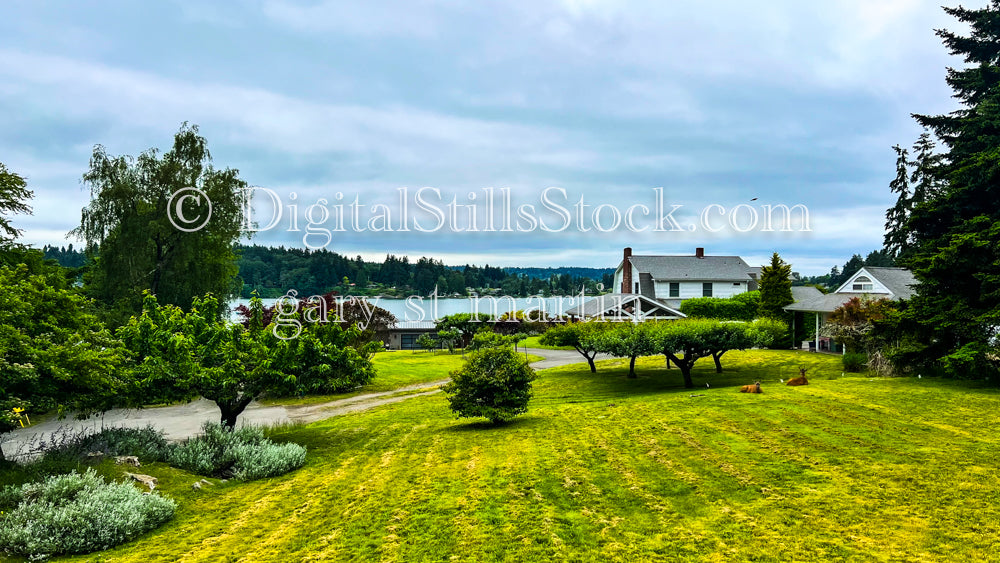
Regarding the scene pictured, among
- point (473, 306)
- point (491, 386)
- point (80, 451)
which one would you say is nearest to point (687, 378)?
point (491, 386)

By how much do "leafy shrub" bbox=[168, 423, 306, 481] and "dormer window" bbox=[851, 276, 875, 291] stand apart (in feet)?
112

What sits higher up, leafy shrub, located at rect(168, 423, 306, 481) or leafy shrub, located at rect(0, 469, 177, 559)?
leafy shrub, located at rect(0, 469, 177, 559)

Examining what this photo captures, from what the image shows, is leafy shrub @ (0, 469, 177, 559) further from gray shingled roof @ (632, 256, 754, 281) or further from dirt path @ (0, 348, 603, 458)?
gray shingled roof @ (632, 256, 754, 281)

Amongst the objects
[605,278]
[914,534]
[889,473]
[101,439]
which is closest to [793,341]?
[889,473]

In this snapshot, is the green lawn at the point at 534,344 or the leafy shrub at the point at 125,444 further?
the green lawn at the point at 534,344

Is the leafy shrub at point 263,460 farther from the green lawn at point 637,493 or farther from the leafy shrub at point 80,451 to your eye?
the leafy shrub at point 80,451

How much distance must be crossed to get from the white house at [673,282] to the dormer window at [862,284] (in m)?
15.5

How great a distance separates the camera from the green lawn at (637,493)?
690cm

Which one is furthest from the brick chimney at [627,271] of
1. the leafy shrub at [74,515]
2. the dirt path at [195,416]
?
the leafy shrub at [74,515]

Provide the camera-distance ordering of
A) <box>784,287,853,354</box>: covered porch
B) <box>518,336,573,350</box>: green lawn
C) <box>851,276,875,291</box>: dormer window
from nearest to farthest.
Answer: <box>784,287,853,354</box>: covered porch
<box>851,276,875,291</box>: dormer window
<box>518,336,573,350</box>: green lawn

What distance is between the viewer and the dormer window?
3274 centimetres

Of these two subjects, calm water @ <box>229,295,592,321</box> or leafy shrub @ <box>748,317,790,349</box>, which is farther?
calm water @ <box>229,295,592,321</box>

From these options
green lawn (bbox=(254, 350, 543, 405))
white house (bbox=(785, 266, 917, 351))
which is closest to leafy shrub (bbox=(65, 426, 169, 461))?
green lawn (bbox=(254, 350, 543, 405))

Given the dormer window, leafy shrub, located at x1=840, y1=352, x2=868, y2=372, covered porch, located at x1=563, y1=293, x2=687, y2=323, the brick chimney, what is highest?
the brick chimney
